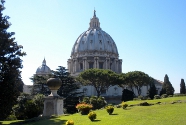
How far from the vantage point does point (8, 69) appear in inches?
911

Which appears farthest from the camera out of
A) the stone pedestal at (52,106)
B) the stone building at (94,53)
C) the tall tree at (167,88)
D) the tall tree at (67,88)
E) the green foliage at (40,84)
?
the stone building at (94,53)

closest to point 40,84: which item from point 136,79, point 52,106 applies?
point 136,79

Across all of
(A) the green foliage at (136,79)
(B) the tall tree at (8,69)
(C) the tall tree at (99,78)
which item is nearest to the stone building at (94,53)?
(C) the tall tree at (99,78)

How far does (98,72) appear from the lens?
217ft

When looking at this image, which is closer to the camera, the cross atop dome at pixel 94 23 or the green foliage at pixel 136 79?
the green foliage at pixel 136 79

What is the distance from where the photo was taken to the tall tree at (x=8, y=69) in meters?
22.3

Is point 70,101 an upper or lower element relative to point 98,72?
lower

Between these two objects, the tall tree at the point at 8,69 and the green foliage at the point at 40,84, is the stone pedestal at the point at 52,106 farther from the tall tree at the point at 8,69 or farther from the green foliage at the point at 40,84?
the green foliage at the point at 40,84

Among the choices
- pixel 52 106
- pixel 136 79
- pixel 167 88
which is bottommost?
pixel 52 106

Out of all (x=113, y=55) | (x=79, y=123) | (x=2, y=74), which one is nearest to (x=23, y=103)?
(x=2, y=74)

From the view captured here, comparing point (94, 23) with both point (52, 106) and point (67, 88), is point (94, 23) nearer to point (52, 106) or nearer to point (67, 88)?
point (67, 88)

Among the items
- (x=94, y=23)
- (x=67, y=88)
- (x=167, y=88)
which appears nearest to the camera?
(x=67, y=88)

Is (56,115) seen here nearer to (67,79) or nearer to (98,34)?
(67,79)

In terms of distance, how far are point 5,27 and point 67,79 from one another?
36.2 meters
